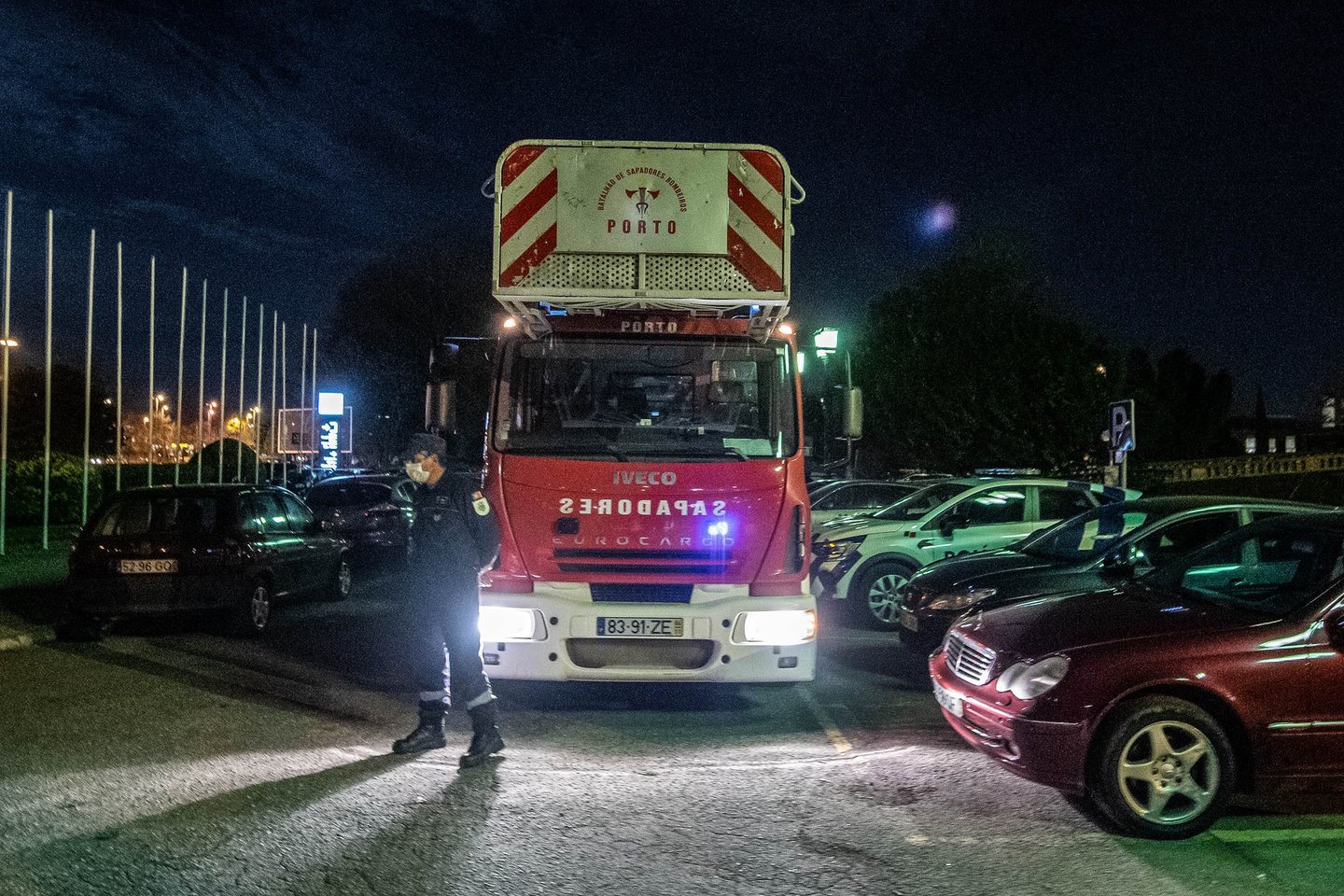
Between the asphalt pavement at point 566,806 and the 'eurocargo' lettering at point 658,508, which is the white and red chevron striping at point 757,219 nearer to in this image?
the 'eurocargo' lettering at point 658,508

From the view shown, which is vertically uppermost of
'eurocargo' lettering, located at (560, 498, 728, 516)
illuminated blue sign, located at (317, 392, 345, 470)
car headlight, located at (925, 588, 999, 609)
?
illuminated blue sign, located at (317, 392, 345, 470)

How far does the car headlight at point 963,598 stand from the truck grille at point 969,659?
9.43 feet

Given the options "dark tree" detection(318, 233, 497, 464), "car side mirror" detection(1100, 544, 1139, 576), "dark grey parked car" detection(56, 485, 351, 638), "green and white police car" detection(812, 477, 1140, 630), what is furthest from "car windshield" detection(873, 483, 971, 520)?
"dark tree" detection(318, 233, 497, 464)

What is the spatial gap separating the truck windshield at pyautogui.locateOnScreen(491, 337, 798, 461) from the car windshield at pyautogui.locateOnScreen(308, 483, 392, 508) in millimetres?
11390

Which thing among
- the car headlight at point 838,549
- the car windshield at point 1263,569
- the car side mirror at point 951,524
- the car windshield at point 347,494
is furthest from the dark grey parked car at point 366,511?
the car windshield at point 1263,569

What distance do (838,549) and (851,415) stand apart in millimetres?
4697

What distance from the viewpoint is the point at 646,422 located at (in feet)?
24.0

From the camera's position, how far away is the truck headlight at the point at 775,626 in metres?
6.93

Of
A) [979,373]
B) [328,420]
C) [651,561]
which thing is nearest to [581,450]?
[651,561]

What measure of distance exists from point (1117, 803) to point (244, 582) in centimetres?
840

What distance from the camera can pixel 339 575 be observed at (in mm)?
14133

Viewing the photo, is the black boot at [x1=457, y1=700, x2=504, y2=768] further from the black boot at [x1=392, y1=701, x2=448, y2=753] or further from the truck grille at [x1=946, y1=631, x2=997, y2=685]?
the truck grille at [x1=946, y1=631, x2=997, y2=685]

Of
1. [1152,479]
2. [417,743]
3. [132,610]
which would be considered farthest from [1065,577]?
[1152,479]

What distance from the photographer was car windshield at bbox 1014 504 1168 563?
32.6 feet
